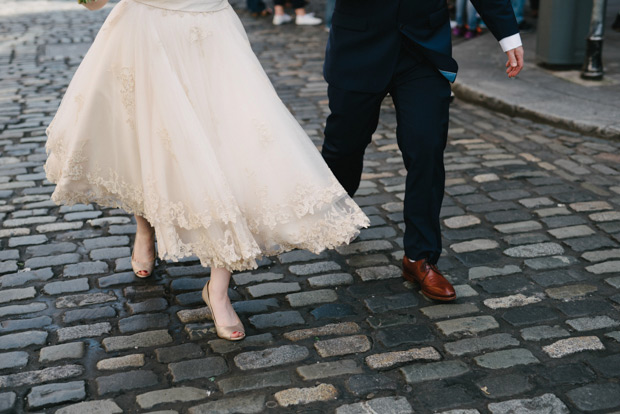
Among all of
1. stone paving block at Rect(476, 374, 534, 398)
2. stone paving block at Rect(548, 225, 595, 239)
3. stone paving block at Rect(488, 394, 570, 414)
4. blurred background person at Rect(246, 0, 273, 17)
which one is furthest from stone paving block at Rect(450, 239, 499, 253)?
blurred background person at Rect(246, 0, 273, 17)

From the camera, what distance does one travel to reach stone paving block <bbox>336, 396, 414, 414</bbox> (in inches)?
110

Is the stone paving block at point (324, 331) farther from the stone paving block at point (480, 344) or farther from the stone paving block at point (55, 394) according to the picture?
the stone paving block at point (55, 394)

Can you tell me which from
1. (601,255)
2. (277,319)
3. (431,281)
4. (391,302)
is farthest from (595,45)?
(277,319)

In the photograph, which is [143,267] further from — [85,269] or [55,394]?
[55,394]

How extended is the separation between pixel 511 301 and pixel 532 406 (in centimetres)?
86

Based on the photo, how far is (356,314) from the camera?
3539mm

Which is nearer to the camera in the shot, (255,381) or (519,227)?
(255,381)

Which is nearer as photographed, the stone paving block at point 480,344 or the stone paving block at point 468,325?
the stone paving block at point 480,344

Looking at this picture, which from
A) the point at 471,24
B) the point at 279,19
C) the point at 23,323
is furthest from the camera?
the point at 279,19

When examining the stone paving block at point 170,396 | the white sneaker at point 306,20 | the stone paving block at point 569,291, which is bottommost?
the white sneaker at point 306,20

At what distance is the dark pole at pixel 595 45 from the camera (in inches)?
276

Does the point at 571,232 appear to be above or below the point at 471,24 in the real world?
below

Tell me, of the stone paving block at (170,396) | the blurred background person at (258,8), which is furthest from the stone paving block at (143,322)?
the blurred background person at (258,8)

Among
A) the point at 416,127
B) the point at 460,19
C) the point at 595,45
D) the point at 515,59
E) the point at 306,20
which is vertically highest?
the point at 515,59
